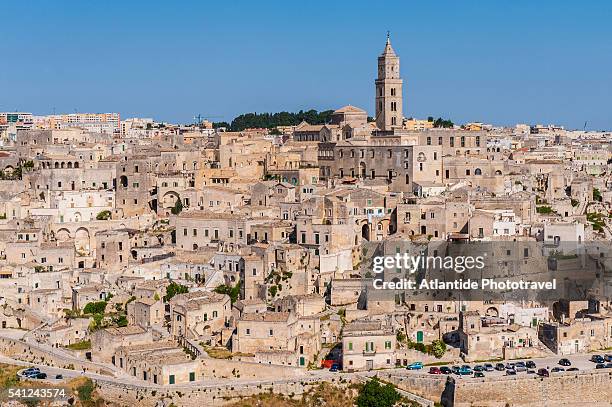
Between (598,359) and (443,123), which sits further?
(443,123)

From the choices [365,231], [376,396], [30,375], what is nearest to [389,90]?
[365,231]

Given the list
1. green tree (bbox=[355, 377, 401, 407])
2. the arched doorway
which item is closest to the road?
green tree (bbox=[355, 377, 401, 407])

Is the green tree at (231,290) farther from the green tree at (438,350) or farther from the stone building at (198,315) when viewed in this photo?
the green tree at (438,350)

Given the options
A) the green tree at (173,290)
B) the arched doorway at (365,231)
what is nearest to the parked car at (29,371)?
the green tree at (173,290)

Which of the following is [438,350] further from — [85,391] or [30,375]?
[30,375]

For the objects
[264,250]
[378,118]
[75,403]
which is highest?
[378,118]

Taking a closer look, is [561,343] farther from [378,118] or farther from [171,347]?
[378,118]

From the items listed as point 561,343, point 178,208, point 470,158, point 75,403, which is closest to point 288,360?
point 75,403
